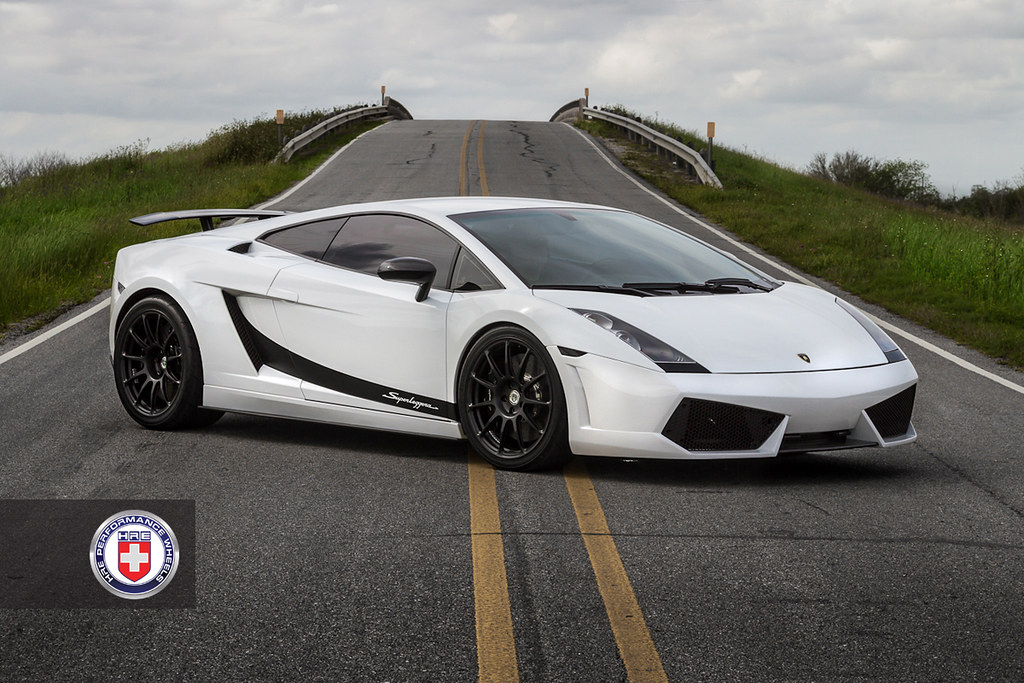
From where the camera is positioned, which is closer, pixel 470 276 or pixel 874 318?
pixel 470 276

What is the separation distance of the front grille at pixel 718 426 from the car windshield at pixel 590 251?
0.93 metres

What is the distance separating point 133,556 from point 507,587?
4.70ft

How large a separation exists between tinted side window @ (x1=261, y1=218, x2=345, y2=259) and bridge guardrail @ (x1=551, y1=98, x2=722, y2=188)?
1972cm

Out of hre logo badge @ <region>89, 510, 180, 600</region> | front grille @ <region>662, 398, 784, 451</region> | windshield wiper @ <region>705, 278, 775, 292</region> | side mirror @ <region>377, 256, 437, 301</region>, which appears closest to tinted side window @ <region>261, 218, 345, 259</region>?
side mirror @ <region>377, 256, 437, 301</region>

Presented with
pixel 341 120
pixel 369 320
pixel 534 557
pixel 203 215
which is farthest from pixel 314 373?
pixel 341 120

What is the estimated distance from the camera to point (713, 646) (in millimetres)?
3768

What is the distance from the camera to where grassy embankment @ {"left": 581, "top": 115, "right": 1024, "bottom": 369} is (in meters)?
12.7

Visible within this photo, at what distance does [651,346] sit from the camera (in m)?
5.73

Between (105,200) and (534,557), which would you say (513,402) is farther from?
(105,200)

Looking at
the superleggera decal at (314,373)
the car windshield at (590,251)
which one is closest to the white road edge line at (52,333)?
the superleggera decal at (314,373)

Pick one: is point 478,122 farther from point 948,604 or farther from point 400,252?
point 948,604

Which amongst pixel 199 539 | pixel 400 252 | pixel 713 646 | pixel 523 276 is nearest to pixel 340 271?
pixel 400 252

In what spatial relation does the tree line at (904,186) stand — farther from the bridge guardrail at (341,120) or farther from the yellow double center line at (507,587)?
the yellow double center line at (507,587)

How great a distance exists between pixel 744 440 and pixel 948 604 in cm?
163
